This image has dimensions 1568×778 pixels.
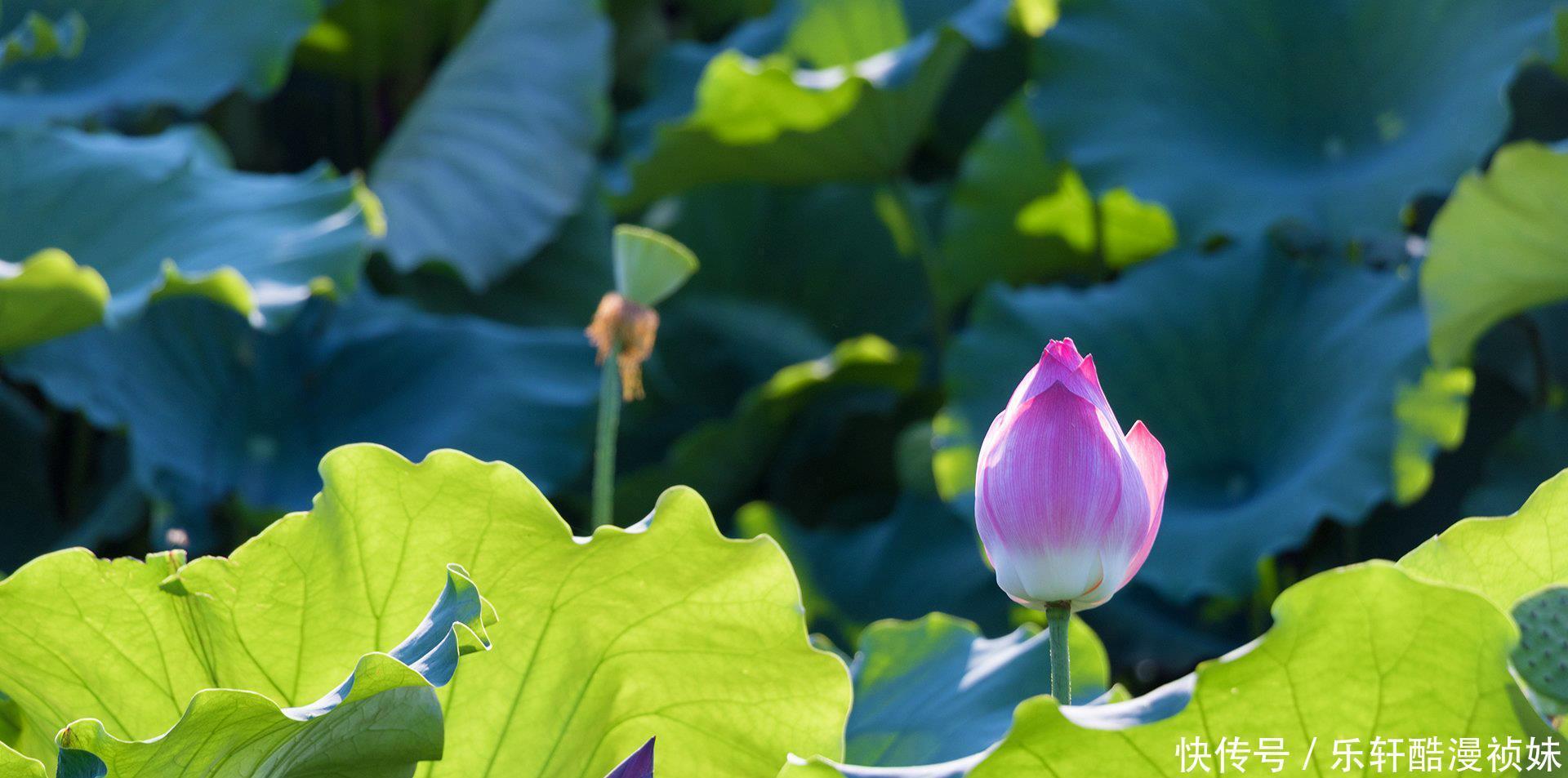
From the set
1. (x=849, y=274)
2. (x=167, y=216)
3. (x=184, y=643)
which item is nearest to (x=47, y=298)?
(x=167, y=216)

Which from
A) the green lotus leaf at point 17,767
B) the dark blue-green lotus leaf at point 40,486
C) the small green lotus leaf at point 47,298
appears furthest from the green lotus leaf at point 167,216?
the green lotus leaf at point 17,767

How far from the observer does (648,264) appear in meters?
0.79

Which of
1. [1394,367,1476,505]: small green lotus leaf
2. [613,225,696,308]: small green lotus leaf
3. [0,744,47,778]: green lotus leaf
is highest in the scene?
[0,744,47,778]: green lotus leaf

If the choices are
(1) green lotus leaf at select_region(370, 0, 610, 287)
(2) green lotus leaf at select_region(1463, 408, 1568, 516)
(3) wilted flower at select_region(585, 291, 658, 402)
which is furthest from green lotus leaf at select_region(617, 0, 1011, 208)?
(3) wilted flower at select_region(585, 291, 658, 402)

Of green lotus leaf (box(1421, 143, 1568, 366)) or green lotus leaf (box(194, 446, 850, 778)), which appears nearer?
green lotus leaf (box(194, 446, 850, 778))

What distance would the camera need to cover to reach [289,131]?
7.49ft

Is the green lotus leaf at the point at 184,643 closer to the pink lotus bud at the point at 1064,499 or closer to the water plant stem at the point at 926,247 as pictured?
the pink lotus bud at the point at 1064,499

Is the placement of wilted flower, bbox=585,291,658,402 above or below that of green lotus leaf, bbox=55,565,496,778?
below

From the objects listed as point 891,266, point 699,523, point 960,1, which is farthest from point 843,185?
point 699,523

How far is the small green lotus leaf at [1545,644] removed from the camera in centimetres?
42

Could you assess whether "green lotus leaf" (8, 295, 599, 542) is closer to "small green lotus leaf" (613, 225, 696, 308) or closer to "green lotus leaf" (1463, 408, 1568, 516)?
"small green lotus leaf" (613, 225, 696, 308)

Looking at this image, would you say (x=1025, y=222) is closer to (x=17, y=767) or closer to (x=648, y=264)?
(x=648, y=264)

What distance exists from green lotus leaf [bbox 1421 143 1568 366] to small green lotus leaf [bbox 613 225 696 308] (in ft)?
2.42

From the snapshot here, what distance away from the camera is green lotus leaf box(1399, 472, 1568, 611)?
49 cm
